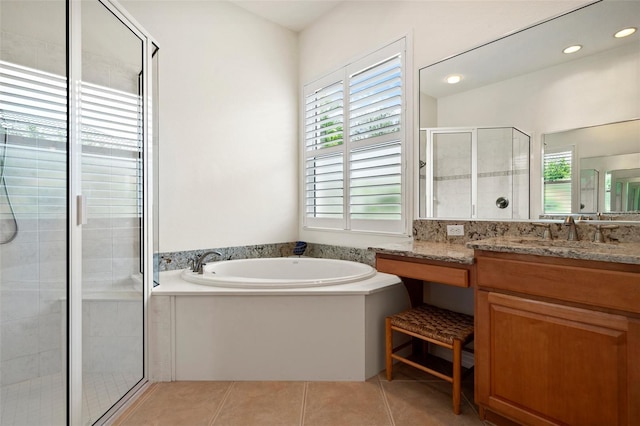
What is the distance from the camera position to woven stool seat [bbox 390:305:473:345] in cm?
165

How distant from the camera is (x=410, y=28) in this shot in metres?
2.32

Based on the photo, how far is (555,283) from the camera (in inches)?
48.4

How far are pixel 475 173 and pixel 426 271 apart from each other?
0.81 m

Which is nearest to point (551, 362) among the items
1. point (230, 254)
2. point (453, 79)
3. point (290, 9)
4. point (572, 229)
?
point (572, 229)

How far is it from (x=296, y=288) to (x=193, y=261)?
3.31 feet

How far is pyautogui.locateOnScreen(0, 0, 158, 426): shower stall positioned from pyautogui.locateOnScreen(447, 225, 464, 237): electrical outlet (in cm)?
210

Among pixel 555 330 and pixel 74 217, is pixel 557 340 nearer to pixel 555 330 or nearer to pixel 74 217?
pixel 555 330

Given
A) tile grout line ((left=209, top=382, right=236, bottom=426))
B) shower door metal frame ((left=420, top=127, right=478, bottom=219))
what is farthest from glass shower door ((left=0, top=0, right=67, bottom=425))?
shower door metal frame ((left=420, top=127, right=478, bottom=219))

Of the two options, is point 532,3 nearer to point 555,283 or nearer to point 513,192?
point 513,192

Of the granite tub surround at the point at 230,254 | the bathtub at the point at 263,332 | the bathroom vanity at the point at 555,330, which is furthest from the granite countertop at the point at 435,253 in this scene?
the granite tub surround at the point at 230,254

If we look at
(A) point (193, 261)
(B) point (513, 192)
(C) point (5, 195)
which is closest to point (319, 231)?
(A) point (193, 261)

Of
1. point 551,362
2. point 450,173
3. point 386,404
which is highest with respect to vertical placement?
point 450,173

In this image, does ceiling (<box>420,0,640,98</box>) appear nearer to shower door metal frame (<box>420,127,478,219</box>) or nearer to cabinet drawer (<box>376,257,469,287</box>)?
shower door metal frame (<box>420,127,478,219</box>)

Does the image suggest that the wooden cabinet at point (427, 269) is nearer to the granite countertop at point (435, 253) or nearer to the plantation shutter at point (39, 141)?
the granite countertop at point (435, 253)
